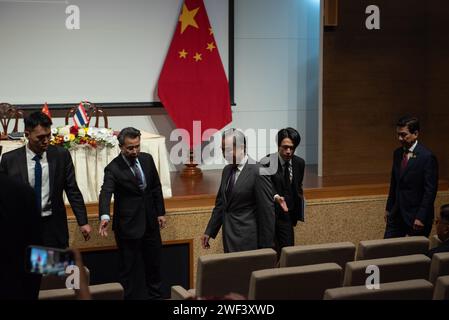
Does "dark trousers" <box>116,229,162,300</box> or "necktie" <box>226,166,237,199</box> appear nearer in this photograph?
"necktie" <box>226,166,237,199</box>

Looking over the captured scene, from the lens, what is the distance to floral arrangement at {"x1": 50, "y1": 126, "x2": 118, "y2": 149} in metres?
6.80

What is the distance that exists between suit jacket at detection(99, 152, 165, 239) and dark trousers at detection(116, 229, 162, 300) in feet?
0.31

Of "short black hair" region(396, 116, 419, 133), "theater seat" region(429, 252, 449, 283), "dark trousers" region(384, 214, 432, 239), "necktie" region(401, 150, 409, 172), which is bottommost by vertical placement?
"dark trousers" region(384, 214, 432, 239)

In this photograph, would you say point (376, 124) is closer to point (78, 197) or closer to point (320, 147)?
point (320, 147)

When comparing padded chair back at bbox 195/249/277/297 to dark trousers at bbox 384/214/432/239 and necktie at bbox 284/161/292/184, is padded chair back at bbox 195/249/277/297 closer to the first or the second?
necktie at bbox 284/161/292/184

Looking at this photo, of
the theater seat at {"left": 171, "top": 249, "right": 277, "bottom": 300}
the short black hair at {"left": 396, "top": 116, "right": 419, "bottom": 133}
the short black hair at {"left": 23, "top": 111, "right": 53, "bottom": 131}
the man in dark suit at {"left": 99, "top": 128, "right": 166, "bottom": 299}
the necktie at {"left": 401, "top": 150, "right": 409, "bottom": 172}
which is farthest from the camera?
the necktie at {"left": 401, "top": 150, "right": 409, "bottom": 172}

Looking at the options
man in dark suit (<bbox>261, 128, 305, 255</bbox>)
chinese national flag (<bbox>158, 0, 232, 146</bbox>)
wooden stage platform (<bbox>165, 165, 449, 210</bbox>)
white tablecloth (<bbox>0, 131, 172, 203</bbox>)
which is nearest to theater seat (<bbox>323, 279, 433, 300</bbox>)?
man in dark suit (<bbox>261, 128, 305, 255</bbox>)

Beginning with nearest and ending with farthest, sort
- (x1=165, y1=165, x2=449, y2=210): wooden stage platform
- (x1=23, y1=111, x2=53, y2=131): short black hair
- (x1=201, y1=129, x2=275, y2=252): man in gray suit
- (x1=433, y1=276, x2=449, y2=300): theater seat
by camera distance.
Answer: (x1=433, y1=276, x2=449, y2=300): theater seat → (x1=23, y1=111, x2=53, y2=131): short black hair → (x1=201, y1=129, x2=275, y2=252): man in gray suit → (x1=165, y1=165, x2=449, y2=210): wooden stage platform

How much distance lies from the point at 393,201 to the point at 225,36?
360 cm

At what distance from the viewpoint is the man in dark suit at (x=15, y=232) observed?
3119mm

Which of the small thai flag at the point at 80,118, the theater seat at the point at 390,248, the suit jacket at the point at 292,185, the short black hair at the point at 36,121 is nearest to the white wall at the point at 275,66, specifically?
the small thai flag at the point at 80,118

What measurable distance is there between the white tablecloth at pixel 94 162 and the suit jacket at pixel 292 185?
1.54 metres

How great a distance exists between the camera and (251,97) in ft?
30.9

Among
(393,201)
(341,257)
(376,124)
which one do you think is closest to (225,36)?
(376,124)
